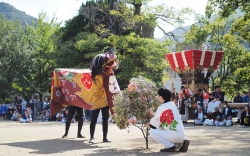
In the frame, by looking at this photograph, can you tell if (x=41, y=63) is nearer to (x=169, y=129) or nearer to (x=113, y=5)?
(x=113, y=5)

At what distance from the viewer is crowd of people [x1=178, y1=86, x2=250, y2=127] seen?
17.8 m

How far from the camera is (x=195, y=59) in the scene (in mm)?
20656

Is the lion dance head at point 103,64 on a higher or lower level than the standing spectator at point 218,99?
higher

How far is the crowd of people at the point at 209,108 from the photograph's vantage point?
17.8 metres

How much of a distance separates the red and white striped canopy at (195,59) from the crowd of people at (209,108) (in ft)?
3.99

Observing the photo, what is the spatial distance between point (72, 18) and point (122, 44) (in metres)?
9.41

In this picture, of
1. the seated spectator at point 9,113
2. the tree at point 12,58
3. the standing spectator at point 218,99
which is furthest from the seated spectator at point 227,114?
the tree at point 12,58

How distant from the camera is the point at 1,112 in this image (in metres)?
29.5

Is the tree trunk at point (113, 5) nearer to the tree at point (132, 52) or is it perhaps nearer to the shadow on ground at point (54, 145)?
the tree at point (132, 52)

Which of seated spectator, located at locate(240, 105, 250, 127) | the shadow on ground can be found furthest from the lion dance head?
seated spectator, located at locate(240, 105, 250, 127)

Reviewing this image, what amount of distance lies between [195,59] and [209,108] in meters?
2.89

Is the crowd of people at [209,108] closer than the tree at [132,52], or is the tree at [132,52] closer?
the crowd of people at [209,108]

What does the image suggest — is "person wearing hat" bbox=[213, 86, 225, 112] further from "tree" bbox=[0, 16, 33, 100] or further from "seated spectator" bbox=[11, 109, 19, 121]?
"tree" bbox=[0, 16, 33, 100]

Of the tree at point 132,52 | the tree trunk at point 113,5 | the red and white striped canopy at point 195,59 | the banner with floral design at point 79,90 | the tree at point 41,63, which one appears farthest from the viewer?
the tree at point 41,63
